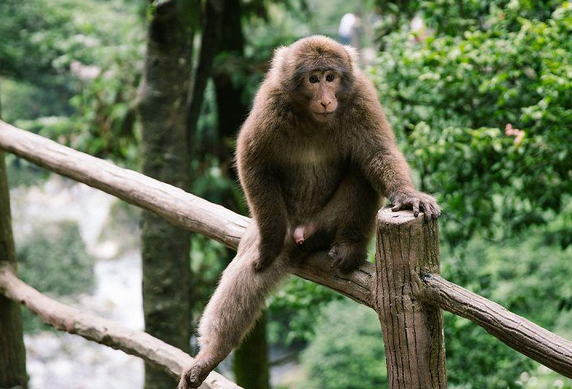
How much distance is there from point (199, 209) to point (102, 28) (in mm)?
4133

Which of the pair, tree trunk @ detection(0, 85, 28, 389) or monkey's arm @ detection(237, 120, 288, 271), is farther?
tree trunk @ detection(0, 85, 28, 389)

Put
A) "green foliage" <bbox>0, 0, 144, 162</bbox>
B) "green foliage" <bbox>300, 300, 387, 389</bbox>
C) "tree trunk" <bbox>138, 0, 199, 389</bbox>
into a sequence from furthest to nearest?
1. "green foliage" <bbox>300, 300, 387, 389</bbox>
2. "green foliage" <bbox>0, 0, 144, 162</bbox>
3. "tree trunk" <bbox>138, 0, 199, 389</bbox>

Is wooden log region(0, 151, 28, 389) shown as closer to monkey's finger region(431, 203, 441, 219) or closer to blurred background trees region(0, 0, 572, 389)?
blurred background trees region(0, 0, 572, 389)

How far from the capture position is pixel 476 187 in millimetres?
3930

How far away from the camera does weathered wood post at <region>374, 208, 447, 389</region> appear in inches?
75.0

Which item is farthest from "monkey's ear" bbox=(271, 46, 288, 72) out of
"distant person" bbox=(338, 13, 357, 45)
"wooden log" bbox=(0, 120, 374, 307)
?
"distant person" bbox=(338, 13, 357, 45)

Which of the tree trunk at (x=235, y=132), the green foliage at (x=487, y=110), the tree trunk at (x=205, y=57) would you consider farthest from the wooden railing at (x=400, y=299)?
the tree trunk at (x=235, y=132)

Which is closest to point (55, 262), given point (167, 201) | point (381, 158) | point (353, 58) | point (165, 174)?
point (165, 174)

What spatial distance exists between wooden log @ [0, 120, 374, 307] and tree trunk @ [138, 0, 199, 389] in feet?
3.17

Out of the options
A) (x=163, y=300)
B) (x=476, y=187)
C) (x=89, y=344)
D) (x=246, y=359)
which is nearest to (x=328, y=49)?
(x=476, y=187)

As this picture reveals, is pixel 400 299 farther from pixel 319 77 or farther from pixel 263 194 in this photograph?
pixel 319 77

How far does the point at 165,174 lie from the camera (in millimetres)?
4438

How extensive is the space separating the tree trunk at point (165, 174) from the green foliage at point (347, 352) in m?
3.37

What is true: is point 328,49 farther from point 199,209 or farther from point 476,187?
point 476,187
